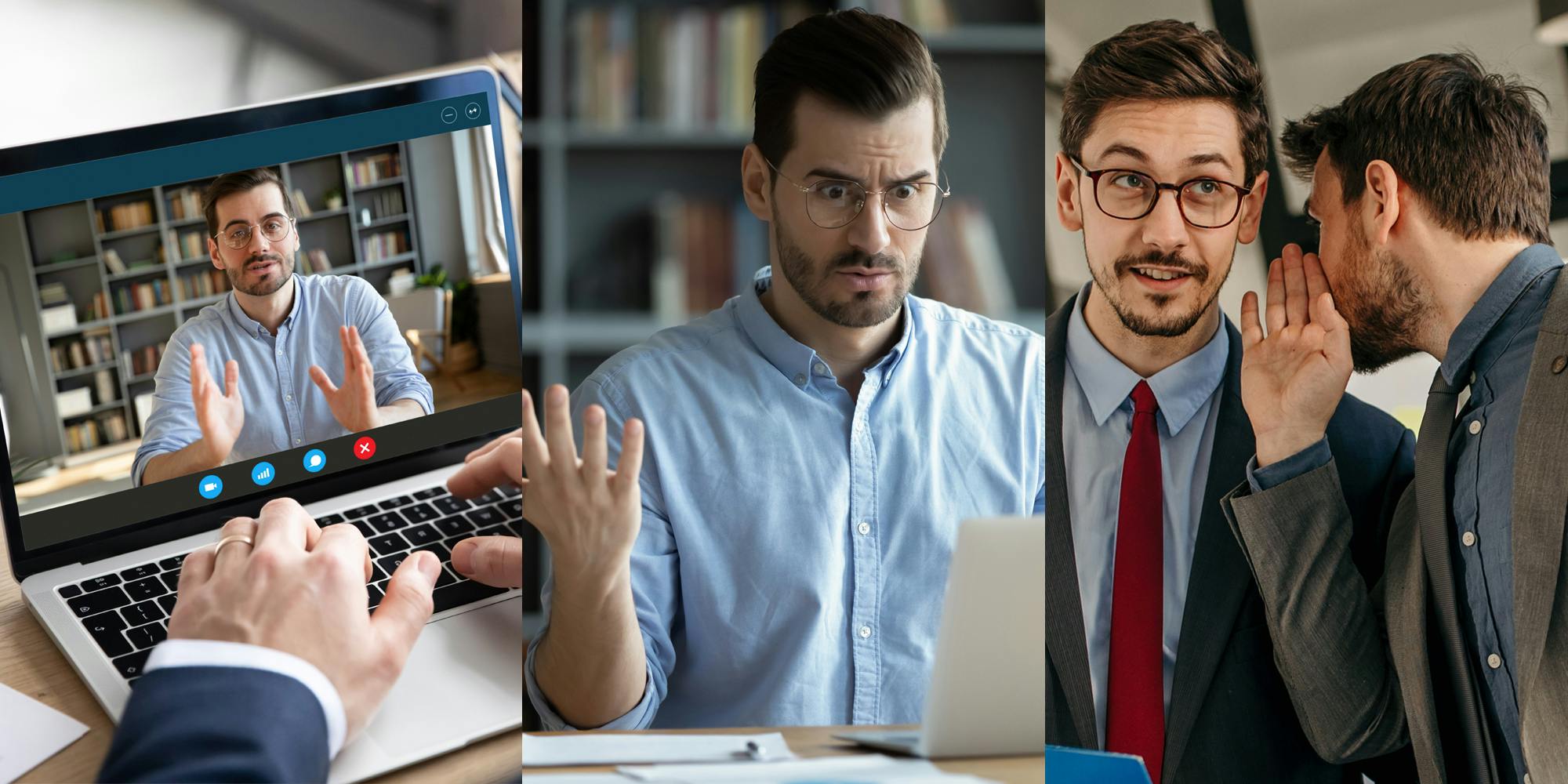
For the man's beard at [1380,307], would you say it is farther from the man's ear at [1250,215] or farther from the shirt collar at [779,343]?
the shirt collar at [779,343]

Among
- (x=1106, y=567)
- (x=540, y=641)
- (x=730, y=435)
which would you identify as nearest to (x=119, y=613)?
(x=540, y=641)

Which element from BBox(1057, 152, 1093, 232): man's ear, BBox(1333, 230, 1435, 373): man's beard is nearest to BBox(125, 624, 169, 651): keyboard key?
BBox(1057, 152, 1093, 232): man's ear

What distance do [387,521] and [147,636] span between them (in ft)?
0.90

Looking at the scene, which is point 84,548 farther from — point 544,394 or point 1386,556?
point 1386,556

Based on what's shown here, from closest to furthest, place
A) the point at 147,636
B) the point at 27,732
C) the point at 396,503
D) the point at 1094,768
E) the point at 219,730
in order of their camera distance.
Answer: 1. the point at 219,730
2. the point at 27,732
3. the point at 147,636
4. the point at 1094,768
5. the point at 396,503

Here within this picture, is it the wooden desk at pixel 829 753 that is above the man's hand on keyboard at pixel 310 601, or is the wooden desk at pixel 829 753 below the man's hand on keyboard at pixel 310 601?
below

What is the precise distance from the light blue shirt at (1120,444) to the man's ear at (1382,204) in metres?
0.20

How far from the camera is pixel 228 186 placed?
52.4 inches

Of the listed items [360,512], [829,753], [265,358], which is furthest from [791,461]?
[265,358]

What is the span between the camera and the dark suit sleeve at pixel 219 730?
A: 95cm

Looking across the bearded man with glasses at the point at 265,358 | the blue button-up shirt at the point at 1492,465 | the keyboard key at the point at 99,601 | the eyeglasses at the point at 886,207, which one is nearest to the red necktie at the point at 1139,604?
the blue button-up shirt at the point at 1492,465

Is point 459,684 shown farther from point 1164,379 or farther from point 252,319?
point 1164,379

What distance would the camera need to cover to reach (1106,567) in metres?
1.31

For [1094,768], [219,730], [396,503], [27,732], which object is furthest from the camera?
[396,503]
